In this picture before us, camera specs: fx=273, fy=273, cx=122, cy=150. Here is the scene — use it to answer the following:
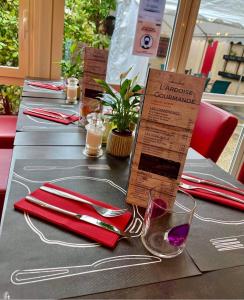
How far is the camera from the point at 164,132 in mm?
677

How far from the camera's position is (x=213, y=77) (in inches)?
102

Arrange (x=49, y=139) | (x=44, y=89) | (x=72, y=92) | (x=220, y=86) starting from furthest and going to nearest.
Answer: (x=220, y=86) < (x=44, y=89) < (x=72, y=92) < (x=49, y=139)

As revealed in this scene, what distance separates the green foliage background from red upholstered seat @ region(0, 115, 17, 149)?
1.72ft

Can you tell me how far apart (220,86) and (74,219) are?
235 cm

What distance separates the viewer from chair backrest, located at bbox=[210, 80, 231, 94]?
8.38 feet

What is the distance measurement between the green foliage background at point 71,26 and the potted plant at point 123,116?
1269mm

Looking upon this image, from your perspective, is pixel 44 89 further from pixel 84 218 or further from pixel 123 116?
pixel 84 218

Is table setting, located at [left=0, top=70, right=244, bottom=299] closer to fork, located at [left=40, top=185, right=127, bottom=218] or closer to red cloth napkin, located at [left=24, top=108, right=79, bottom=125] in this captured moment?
fork, located at [left=40, top=185, right=127, bottom=218]

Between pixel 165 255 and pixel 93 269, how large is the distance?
16 centimetres

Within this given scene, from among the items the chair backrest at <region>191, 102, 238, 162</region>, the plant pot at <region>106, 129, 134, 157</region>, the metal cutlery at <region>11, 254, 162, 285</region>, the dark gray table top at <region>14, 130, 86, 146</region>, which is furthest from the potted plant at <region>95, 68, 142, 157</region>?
the chair backrest at <region>191, 102, 238, 162</region>

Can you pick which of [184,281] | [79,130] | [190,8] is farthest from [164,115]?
[190,8]

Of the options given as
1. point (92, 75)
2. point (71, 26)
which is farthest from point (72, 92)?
point (71, 26)

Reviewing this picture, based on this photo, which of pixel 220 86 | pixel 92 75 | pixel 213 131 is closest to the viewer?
pixel 92 75

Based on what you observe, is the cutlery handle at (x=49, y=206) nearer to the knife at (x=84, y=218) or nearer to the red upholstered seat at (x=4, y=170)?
the knife at (x=84, y=218)
